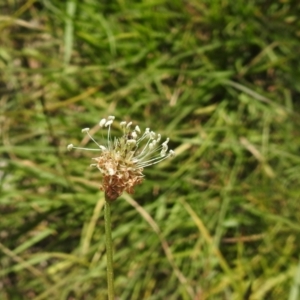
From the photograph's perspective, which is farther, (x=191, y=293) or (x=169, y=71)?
(x=169, y=71)

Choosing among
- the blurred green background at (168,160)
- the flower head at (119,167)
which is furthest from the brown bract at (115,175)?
the blurred green background at (168,160)

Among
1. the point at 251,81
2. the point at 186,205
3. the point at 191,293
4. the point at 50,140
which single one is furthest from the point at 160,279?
the point at 251,81

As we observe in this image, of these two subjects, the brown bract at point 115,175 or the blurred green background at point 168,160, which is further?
the blurred green background at point 168,160

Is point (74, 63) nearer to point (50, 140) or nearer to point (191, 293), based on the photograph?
point (50, 140)

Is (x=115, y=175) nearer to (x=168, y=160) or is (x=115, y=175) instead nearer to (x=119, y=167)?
(x=119, y=167)

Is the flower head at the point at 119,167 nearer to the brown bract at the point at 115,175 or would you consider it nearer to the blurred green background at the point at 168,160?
the brown bract at the point at 115,175

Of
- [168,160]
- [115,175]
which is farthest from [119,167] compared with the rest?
[168,160]

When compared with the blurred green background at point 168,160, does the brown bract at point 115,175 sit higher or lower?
lower

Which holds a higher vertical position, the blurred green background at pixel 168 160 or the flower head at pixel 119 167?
the blurred green background at pixel 168 160
